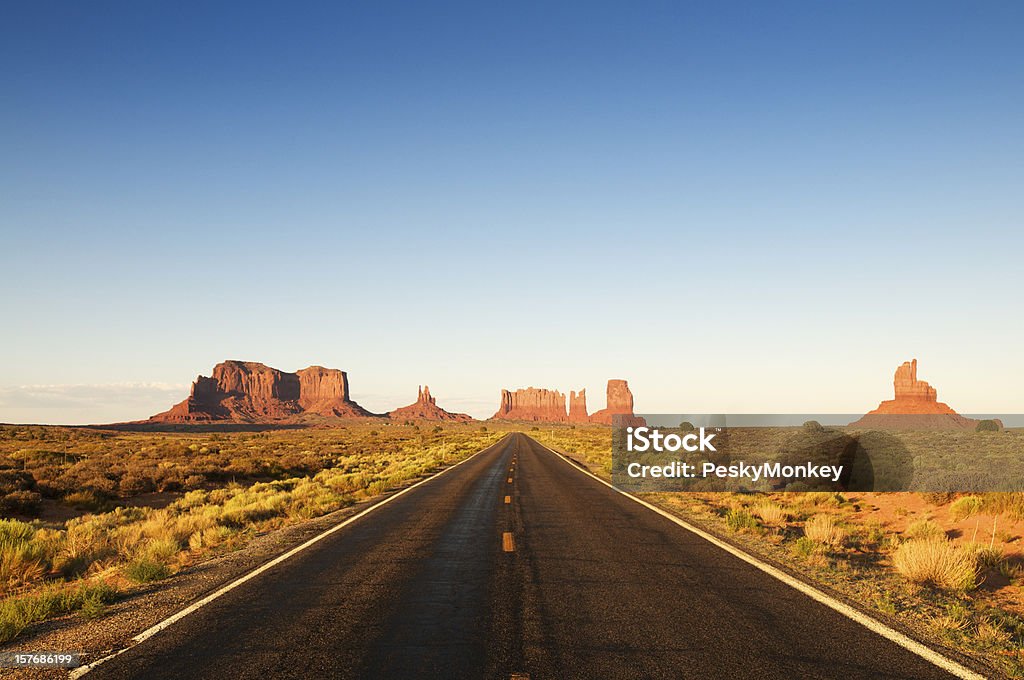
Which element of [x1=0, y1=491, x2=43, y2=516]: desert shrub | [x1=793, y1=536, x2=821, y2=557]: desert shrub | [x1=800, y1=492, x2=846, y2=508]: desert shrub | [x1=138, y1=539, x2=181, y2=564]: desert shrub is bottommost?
[x1=0, y1=491, x2=43, y2=516]: desert shrub

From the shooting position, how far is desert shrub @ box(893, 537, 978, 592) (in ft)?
27.2

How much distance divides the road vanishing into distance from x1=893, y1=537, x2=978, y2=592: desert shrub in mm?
2228

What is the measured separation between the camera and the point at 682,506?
16734mm

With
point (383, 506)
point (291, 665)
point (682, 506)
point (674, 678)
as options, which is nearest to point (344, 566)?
point (291, 665)

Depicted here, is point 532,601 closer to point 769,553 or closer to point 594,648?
point 594,648

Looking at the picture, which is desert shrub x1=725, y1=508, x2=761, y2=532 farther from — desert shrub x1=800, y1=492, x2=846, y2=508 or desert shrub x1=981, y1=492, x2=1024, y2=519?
desert shrub x1=800, y1=492, x2=846, y2=508

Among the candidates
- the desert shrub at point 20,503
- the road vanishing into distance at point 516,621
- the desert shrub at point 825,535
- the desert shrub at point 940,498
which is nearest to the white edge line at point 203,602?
the road vanishing into distance at point 516,621

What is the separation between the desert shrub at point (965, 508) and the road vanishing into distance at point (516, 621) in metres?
6.95

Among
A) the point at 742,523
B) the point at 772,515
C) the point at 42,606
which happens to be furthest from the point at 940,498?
the point at 42,606

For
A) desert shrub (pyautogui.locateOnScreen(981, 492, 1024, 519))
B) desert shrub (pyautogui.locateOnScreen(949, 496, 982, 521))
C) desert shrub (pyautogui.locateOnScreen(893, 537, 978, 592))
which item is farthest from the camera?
desert shrub (pyautogui.locateOnScreen(949, 496, 982, 521))

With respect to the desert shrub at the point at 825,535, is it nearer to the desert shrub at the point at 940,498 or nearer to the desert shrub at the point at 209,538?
the desert shrub at the point at 940,498

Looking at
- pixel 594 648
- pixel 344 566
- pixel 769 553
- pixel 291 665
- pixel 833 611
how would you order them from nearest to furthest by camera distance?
1. pixel 291 665
2. pixel 594 648
3. pixel 833 611
4. pixel 344 566
5. pixel 769 553

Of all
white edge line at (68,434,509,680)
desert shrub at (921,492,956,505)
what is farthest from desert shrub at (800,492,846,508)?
white edge line at (68,434,509,680)

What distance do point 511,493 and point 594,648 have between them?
47.8 feet
